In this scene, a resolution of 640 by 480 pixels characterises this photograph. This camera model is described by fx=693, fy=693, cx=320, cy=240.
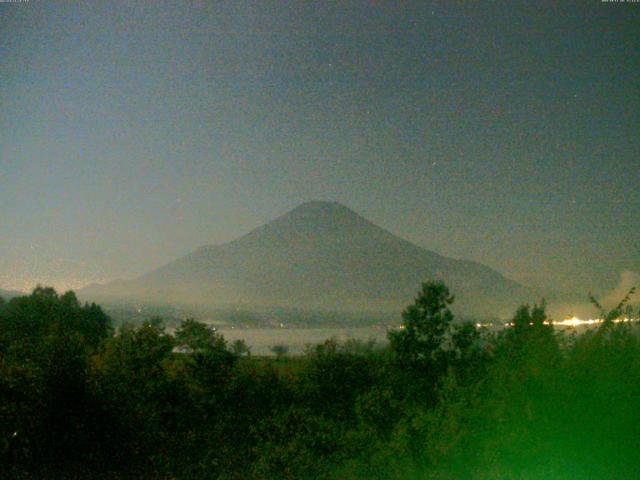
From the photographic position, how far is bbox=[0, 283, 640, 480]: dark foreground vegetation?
5.80m

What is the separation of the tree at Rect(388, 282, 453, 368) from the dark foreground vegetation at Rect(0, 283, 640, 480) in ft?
0.10

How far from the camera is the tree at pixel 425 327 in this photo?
47.6 ft

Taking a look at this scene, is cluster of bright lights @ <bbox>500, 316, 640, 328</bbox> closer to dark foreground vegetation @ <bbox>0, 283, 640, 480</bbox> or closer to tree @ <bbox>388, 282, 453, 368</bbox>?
dark foreground vegetation @ <bbox>0, 283, 640, 480</bbox>

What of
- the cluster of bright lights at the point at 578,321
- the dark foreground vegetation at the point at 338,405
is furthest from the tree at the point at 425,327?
the cluster of bright lights at the point at 578,321

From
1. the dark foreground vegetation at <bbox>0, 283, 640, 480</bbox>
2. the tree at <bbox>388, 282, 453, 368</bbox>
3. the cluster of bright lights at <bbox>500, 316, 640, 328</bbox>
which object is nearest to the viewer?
the dark foreground vegetation at <bbox>0, 283, 640, 480</bbox>

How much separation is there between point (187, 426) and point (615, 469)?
994cm

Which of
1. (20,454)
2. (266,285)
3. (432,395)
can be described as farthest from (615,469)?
(266,285)

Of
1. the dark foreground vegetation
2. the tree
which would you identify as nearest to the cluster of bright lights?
the dark foreground vegetation

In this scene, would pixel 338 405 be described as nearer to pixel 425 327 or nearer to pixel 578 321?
pixel 425 327

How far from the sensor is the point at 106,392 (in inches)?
509

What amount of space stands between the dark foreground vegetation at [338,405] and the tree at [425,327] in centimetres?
3

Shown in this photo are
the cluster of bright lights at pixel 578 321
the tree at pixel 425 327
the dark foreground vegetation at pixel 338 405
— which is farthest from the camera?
the tree at pixel 425 327

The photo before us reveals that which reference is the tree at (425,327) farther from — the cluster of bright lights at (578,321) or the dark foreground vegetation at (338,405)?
the cluster of bright lights at (578,321)

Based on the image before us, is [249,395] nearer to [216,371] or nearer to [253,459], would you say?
[216,371]
